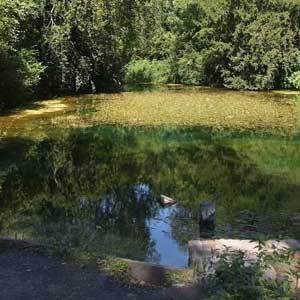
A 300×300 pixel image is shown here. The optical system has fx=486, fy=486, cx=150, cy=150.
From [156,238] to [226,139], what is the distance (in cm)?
770

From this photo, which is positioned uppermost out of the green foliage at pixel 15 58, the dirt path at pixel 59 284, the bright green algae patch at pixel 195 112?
the green foliage at pixel 15 58

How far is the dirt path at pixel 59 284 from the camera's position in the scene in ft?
14.1

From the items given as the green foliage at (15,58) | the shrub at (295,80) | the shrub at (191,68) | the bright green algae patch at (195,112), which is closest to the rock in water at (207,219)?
the bright green algae patch at (195,112)

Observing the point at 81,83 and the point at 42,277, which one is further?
the point at 81,83

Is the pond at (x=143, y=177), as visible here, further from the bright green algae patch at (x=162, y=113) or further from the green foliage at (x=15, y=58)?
the green foliage at (x=15, y=58)

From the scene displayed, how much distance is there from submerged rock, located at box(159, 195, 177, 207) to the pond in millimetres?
126

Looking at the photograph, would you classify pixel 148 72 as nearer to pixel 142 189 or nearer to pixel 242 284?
pixel 142 189

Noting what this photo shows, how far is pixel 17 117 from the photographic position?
17797 millimetres

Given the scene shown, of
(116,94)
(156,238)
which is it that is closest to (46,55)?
(116,94)

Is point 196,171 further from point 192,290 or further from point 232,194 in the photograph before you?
point 192,290

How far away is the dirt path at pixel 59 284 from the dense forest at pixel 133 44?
1424 cm

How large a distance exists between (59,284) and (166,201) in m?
4.07

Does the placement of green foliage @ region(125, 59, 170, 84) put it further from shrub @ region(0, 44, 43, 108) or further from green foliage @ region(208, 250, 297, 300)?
Result: green foliage @ region(208, 250, 297, 300)

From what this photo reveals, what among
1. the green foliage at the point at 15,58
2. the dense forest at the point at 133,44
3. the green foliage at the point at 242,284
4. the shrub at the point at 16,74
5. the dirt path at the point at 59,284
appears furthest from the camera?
the dense forest at the point at 133,44
